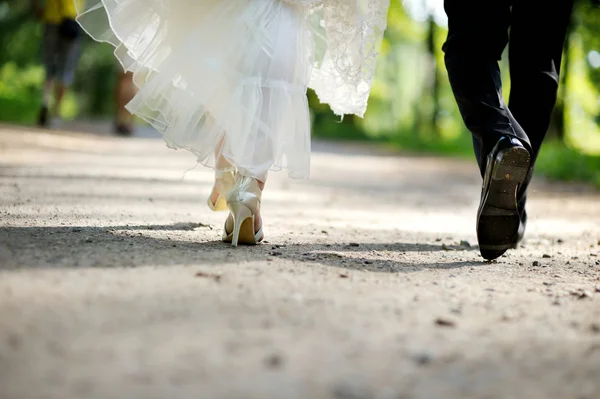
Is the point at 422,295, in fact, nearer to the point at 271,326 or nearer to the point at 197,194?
the point at 271,326

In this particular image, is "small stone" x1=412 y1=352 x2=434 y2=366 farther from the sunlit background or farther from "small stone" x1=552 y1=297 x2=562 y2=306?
the sunlit background

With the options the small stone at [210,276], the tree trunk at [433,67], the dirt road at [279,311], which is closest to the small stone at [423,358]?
the dirt road at [279,311]

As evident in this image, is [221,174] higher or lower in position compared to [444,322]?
higher

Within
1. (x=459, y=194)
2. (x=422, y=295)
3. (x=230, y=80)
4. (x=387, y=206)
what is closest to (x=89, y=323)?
(x=422, y=295)

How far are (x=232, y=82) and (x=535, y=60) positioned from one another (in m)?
1.33

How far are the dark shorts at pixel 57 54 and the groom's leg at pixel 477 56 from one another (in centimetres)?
820

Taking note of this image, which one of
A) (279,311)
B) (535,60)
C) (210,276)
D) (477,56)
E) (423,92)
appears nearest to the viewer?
(279,311)

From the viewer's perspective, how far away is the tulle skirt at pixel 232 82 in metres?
2.71

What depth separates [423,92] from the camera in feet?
82.4

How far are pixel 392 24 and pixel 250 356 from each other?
25607 mm

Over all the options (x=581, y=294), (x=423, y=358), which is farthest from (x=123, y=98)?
(x=423, y=358)

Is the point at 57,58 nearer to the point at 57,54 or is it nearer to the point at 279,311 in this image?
the point at 57,54

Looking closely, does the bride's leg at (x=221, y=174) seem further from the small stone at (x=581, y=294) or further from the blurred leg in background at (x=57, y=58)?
the blurred leg in background at (x=57, y=58)

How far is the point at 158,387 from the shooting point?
1181mm
